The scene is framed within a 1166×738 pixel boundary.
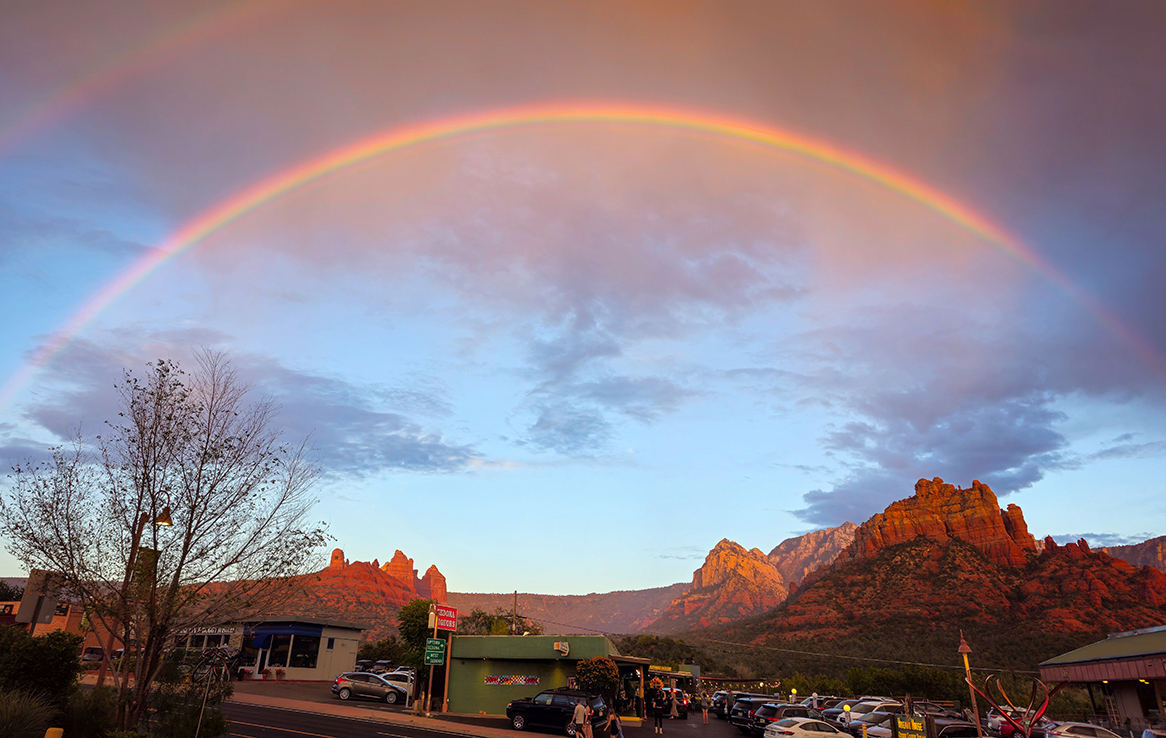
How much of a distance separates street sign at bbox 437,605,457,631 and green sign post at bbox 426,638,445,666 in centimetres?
111

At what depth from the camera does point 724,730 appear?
31531 millimetres

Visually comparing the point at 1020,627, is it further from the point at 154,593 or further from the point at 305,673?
the point at 154,593

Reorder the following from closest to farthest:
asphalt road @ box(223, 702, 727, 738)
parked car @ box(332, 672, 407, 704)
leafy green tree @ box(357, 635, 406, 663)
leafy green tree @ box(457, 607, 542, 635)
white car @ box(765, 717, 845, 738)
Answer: asphalt road @ box(223, 702, 727, 738) → white car @ box(765, 717, 845, 738) → parked car @ box(332, 672, 407, 704) → leafy green tree @ box(357, 635, 406, 663) → leafy green tree @ box(457, 607, 542, 635)

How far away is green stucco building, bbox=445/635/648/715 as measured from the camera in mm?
33188

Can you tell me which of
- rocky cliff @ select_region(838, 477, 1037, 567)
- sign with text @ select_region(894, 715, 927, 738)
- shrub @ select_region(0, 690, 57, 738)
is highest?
rocky cliff @ select_region(838, 477, 1037, 567)

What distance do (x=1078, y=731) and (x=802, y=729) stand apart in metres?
11.0

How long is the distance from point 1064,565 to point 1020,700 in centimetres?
5504

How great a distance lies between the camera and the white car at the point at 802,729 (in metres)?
23.2

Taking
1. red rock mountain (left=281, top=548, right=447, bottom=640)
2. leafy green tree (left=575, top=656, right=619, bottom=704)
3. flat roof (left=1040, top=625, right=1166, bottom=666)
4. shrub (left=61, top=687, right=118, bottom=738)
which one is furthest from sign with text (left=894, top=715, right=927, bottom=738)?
red rock mountain (left=281, top=548, right=447, bottom=640)

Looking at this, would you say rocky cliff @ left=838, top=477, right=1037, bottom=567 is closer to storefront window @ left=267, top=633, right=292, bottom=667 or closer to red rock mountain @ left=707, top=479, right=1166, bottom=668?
red rock mountain @ left=707, top=479, right=1166, bottom=668

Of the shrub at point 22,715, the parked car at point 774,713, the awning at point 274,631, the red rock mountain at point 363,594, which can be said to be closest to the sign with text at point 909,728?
the parked car at point 774,713

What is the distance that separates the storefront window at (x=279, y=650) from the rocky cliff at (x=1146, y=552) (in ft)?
706

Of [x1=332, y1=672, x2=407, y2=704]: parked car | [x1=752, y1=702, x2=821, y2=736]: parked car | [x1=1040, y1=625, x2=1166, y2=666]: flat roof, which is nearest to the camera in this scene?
[x1=1040, y1=625, x2=1166, y2=666]: flat roof

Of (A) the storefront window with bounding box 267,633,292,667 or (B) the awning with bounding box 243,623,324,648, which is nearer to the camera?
(A) the storefront window with bounding box 267,633,292,667
